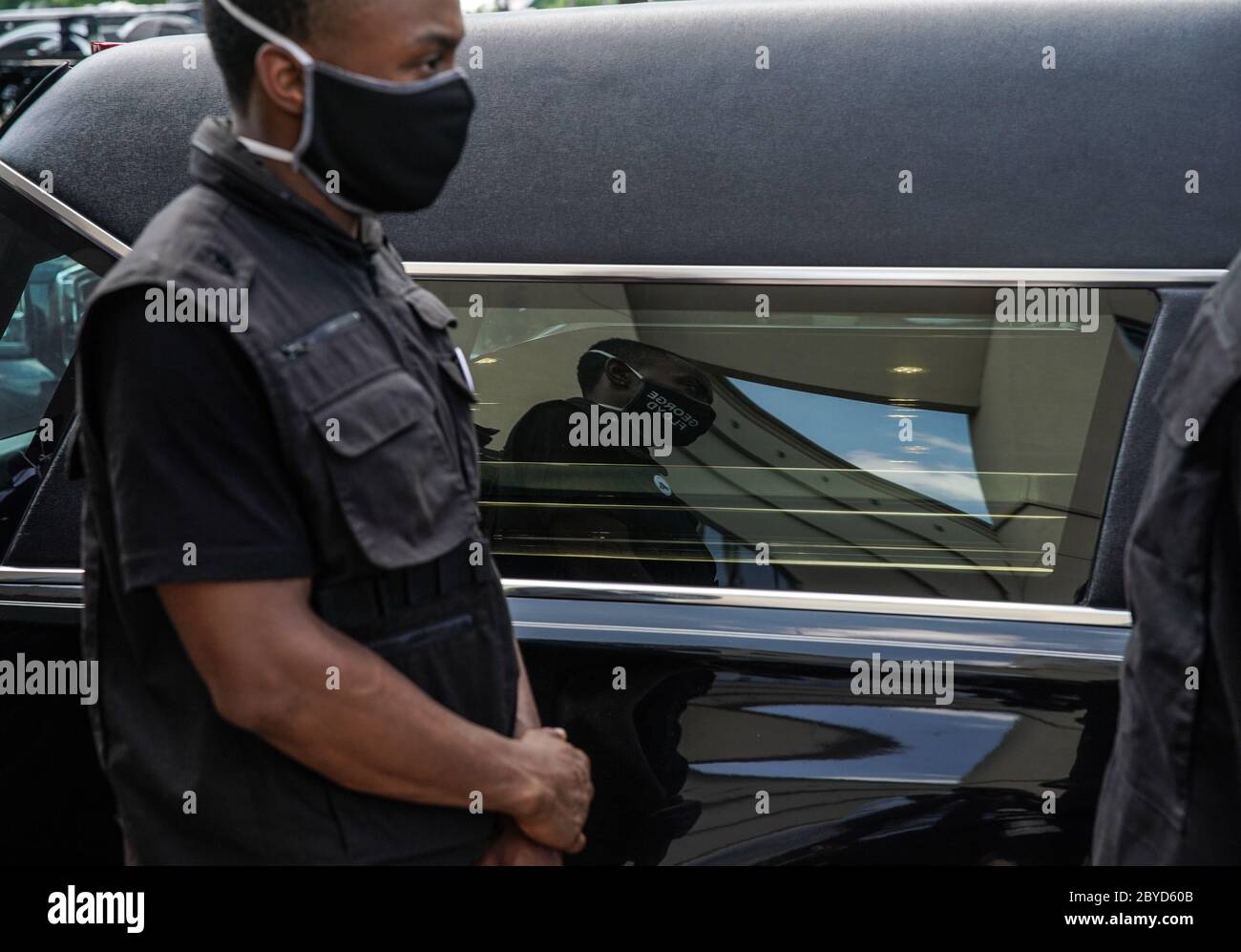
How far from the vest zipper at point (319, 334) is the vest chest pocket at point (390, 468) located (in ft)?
0.19

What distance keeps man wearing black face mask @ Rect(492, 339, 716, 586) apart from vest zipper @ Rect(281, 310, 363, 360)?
669 mm

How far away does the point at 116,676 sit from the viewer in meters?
1.34

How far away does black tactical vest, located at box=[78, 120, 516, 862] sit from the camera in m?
1.21

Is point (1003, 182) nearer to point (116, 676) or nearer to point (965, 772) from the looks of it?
point (965, 772)

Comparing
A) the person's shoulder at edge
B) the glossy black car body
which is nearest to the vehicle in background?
the glossy black car body

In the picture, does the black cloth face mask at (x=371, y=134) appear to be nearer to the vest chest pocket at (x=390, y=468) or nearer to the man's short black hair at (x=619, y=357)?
the vest chest pocket at (x=390, y=468)

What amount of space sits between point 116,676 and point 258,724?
0.24 meters

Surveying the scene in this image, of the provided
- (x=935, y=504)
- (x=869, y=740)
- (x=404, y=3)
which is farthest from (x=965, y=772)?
(x=404, y=3)

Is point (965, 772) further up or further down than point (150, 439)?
further down

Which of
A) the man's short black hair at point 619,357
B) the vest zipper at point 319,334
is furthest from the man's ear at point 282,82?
the man's short black hair at point 619,357
